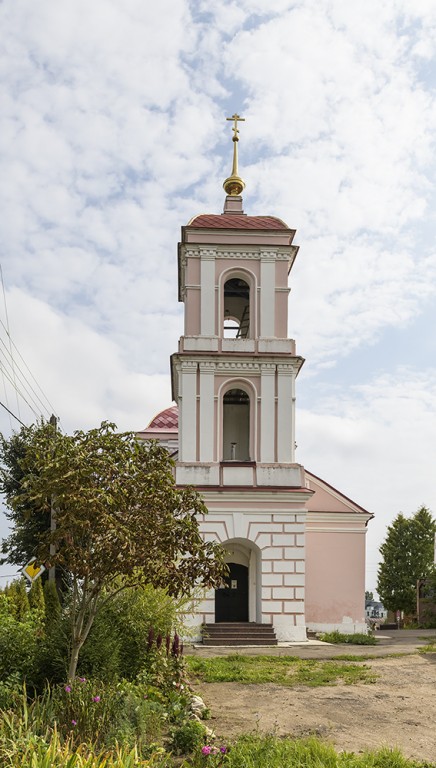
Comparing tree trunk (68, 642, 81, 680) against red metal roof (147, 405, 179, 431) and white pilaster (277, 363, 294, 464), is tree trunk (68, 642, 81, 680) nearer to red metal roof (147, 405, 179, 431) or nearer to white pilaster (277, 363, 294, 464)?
white pilaster (277, 363, 294, 464)

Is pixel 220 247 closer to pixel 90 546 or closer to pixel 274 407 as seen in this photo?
pixel 274 407

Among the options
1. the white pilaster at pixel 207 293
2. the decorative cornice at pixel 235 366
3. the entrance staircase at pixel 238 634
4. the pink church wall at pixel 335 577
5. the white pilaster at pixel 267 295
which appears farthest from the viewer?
the pink church wall at pixel 335 577

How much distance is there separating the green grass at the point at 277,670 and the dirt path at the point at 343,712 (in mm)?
486

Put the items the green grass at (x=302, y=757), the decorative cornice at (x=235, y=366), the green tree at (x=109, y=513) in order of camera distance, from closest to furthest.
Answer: the green grass at (x=302, y=757)
the green tree at (x=109, y=513)
the decorative cornice at (x=235, y=366)

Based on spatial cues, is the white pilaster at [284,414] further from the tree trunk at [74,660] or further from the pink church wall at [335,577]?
the tree trunk at [74,660]

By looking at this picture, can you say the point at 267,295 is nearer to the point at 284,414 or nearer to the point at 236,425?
the point at 284,414

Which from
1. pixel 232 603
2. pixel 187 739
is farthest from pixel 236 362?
pixel 187 739

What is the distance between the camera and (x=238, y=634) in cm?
2450

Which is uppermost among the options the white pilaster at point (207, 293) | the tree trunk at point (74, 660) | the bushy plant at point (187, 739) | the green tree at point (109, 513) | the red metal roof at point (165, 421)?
the white pilaster at point (207, 293)

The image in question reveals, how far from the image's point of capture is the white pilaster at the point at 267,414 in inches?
1046

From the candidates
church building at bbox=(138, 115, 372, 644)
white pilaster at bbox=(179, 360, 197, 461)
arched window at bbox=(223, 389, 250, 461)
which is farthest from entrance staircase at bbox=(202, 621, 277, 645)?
arched window at bbox=(223, 389, 250, 461)

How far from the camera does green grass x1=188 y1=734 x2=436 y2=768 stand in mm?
8603

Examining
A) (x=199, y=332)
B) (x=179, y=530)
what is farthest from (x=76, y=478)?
(x=199, y=332)

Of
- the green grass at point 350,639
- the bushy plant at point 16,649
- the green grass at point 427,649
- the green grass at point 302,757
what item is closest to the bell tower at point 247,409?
the green grass at point 350,639
